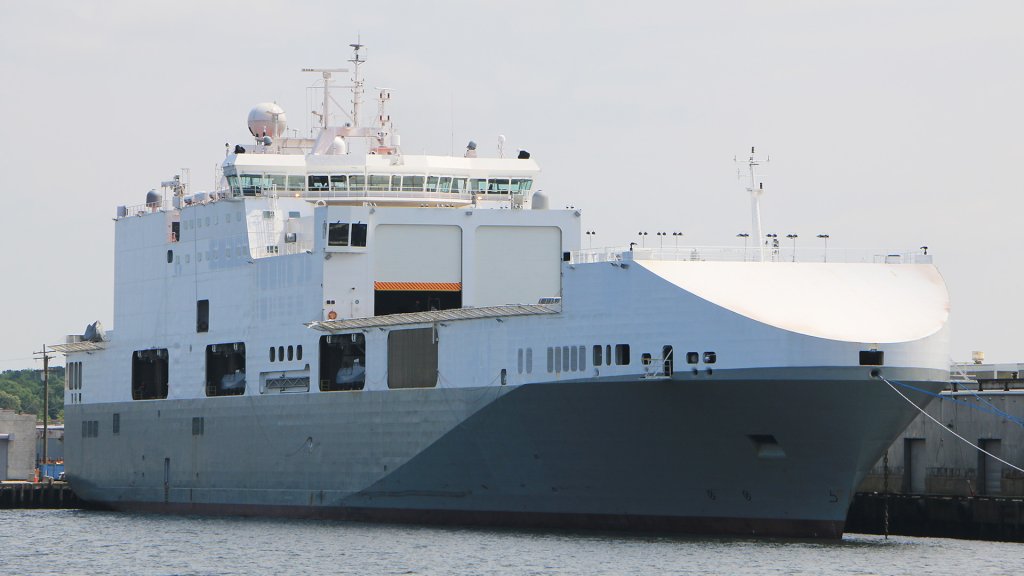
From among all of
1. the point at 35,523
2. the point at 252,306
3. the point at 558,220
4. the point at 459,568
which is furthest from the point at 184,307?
the point at 459,568

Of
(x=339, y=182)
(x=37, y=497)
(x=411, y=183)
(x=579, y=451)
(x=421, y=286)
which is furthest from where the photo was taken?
(x=37, y=497)

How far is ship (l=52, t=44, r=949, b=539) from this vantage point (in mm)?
41094

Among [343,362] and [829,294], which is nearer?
[829,294]

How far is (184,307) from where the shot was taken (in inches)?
2276

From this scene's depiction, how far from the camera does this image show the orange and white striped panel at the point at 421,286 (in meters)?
51.5

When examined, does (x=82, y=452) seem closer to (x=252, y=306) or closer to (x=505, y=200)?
(x=252, y=306)

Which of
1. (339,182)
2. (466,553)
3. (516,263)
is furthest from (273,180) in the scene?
(466,553)

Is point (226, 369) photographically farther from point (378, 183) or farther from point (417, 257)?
point (417, 257)

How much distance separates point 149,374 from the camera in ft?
197

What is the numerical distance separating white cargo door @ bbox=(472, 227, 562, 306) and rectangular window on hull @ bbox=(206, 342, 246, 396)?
7.83 m

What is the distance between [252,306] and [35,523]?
1030 centimetres

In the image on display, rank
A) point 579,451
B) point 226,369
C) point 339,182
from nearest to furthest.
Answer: point 579,451, point 339,182, point 226,369

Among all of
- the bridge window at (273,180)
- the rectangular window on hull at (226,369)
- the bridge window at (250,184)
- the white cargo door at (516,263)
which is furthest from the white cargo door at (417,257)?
the rectangular window on hull at (226,369)

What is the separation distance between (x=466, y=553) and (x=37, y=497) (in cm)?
3184
